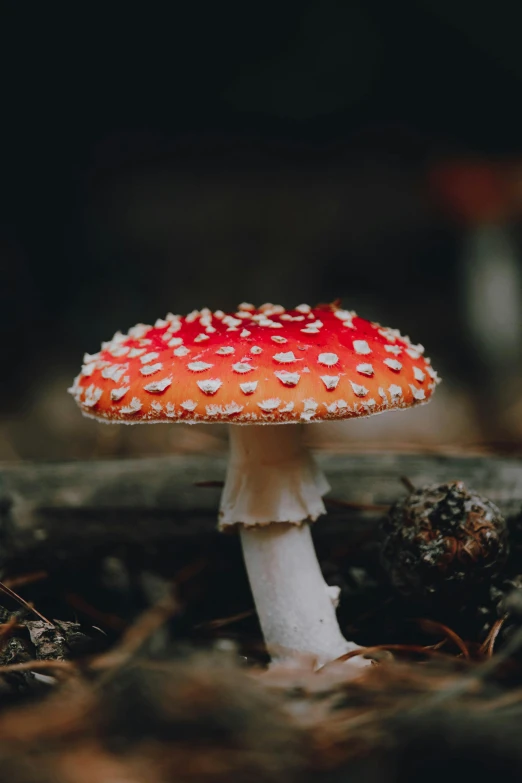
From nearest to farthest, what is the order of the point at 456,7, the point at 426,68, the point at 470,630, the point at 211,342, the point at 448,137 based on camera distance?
the point at 211,342 < the point at 470,630 < the point at 456,7 < the point at 426,68 < the point at 448,137

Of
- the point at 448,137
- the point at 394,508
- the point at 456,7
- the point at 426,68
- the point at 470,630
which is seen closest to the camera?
the point at 470,630

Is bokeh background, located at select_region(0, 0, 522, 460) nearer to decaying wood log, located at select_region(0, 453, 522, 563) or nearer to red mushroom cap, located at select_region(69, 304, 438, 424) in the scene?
decaying wood log, located at select_region(0, 453, 522, 563)

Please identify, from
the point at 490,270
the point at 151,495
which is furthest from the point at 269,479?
the point at 490,270

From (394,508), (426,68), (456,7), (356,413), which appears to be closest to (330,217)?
(426,68)

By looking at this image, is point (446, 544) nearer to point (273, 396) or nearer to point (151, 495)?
A: point (273, 396)

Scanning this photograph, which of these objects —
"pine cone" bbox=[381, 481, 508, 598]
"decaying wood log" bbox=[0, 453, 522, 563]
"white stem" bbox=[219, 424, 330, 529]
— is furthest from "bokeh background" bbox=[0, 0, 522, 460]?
"white stem" bbox=[219, 424, 330, 529]

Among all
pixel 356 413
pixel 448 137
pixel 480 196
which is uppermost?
pixel 448 137

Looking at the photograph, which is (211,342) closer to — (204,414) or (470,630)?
(204,414)
